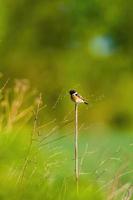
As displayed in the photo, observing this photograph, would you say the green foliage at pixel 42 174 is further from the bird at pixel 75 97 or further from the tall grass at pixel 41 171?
the bird at pixel 75 97

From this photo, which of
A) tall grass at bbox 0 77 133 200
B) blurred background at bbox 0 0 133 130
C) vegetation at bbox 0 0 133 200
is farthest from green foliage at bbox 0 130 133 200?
blurred background at bbox 0 0 133 130

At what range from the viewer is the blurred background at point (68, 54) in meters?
37.2

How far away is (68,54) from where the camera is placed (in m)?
39.5

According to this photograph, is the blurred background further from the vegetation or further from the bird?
the bird

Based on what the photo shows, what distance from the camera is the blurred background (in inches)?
1465

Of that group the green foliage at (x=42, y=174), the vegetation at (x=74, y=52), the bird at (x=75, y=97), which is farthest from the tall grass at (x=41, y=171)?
the vegetation at (x=74, y=52)

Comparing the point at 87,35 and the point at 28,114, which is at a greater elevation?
the point at 87,35

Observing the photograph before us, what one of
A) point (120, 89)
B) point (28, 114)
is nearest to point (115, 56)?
point (120, 89)

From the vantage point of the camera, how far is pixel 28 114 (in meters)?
6.01

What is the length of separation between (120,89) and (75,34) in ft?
11.6

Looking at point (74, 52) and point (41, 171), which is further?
point (74, 52)

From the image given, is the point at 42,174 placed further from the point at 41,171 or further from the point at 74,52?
the point at 74,52

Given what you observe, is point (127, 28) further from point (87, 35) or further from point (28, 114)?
point (28, 114)

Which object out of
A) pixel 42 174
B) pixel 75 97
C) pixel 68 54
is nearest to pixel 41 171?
pixel 42 174
